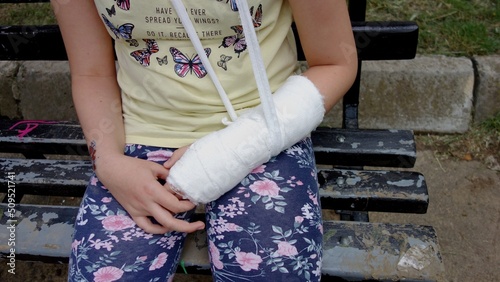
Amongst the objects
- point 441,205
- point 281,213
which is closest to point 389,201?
point 281,213

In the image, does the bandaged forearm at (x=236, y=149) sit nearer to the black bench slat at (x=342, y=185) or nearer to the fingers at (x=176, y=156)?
the fingers at (x=176, y=156)

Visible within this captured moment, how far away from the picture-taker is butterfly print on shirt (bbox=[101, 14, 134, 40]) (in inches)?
50.8

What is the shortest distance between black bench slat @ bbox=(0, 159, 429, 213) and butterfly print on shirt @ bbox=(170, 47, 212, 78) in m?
0.47

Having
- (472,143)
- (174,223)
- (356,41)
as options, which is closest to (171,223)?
(174,223)

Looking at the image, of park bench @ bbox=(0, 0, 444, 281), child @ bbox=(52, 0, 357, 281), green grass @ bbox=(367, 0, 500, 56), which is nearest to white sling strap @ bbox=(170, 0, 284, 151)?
child @ bbox=(52, 0, 357, 281)

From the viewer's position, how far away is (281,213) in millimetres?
1220

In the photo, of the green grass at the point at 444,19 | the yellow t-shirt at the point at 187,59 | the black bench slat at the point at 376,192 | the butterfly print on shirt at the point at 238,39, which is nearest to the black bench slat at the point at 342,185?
the black bench slat at the point at 376,192

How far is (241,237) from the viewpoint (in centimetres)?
122

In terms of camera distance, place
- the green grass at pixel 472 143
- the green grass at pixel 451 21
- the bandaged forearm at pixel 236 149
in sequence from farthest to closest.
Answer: the green grass at pixel 451 21 < the green grass at pixel 472 143 < the bandaged forearm at pixel 236 149

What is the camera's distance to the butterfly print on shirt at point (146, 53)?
132 cm

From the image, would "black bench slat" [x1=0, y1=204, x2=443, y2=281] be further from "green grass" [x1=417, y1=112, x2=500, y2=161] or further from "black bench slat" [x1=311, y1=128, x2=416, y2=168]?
"green grass" [x1=417, y1=112, x2=500, y2=161]

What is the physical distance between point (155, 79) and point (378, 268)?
2.18ft

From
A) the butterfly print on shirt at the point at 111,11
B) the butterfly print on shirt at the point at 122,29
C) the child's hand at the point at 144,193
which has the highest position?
the butterfly print on shirt at the point at 111,11

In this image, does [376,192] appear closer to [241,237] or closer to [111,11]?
[241,237]
